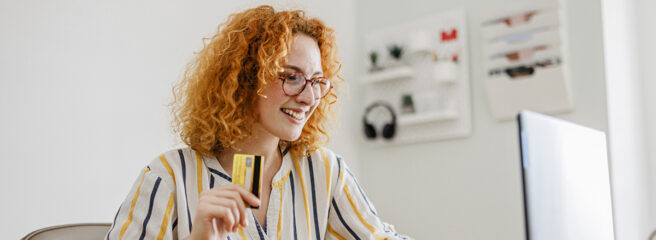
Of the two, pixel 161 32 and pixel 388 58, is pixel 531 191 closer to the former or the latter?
pixel 161 32

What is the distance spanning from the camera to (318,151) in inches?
58.4

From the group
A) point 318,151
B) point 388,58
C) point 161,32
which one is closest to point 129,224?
point 318,151

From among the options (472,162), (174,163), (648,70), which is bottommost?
(472,162)

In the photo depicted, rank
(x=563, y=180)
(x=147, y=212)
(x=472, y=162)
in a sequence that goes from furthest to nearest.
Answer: (x=472, y=162)
(x=147, y=212)
(x=563, y=180)

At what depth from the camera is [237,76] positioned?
1.36 m

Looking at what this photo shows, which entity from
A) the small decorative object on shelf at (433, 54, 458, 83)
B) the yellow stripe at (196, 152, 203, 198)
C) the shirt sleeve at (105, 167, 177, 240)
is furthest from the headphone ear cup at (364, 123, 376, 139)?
the shirt sleeve at (105, 167, 177, 240)

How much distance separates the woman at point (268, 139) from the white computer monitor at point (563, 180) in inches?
19.4

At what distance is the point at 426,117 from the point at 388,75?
289 mm

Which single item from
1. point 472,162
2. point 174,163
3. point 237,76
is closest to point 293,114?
point 237,76

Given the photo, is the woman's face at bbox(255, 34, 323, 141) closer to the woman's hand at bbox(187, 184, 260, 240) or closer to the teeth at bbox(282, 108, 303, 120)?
the teeth at bbox(282, 108, 303, 120)

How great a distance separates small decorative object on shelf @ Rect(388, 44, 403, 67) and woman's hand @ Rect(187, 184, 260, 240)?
201cm

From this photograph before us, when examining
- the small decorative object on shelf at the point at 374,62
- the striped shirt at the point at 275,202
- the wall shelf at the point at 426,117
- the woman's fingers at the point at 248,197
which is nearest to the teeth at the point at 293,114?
the striped shirt at the point at 275,202

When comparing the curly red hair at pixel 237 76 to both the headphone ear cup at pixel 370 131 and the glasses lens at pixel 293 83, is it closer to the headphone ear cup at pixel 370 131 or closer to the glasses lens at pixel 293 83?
the glasses lens at pixel 293 83

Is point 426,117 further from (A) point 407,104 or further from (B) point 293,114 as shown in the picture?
(B) point 293,114
